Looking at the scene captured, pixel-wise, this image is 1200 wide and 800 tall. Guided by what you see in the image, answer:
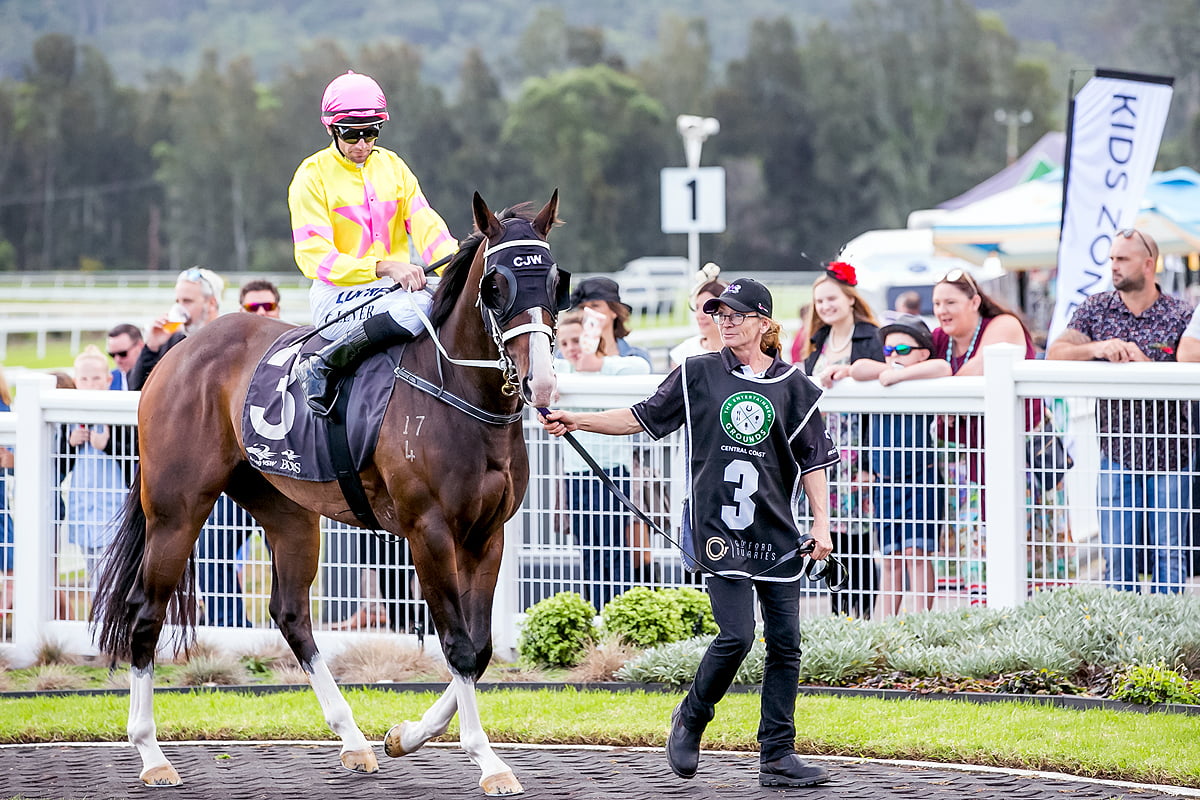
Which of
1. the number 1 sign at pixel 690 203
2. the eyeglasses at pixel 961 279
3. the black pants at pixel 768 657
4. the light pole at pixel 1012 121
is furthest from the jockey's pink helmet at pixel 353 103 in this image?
the light pole at pixel 1012 121

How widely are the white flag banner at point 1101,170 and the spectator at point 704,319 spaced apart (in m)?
2.63

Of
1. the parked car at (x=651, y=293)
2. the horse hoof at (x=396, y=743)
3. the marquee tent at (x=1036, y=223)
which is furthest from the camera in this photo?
the parked car at (x=651, y=293)

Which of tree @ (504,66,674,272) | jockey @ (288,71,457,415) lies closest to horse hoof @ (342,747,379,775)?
jockey @ (288,71,457,415)

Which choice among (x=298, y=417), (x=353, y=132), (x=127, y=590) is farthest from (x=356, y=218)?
(x=127, y=590)

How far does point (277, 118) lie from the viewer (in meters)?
105

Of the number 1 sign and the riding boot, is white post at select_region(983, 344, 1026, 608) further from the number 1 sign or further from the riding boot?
the number 1 sign

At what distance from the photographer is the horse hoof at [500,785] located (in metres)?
5.02

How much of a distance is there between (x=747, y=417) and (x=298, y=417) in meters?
1.72

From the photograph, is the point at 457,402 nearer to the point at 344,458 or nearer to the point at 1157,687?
the point at 344,458

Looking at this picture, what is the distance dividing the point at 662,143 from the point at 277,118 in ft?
92.9

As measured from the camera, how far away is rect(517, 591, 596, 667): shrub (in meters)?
7.10

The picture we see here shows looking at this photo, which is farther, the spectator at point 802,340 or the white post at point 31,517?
the spectator at point 802,340

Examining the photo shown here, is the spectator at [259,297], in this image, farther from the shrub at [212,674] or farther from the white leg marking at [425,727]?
the white leg marking at [425,727]

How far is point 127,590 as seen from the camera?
607 cm
